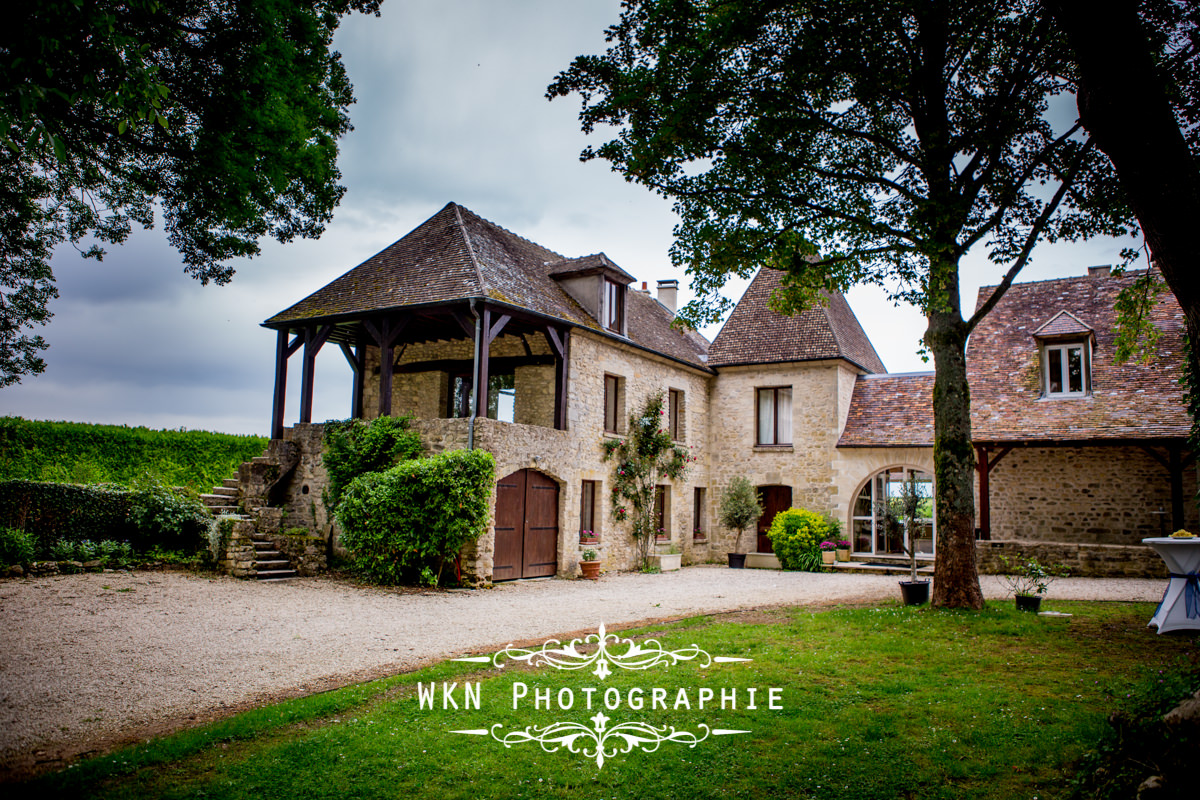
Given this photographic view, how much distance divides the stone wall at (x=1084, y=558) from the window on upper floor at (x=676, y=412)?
7.02 meters

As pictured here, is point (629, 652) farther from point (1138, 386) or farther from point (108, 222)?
point (1138, 386)

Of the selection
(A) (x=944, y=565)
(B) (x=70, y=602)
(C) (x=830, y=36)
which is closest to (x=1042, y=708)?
(A) (x=944, y=565)

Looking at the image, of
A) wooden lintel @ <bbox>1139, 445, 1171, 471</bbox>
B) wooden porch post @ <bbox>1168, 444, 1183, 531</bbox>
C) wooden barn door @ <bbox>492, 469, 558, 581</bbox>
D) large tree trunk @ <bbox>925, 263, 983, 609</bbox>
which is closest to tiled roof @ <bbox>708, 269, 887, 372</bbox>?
wooden lintel @ <bbox>1139, 445, 1171, 471</bbox>

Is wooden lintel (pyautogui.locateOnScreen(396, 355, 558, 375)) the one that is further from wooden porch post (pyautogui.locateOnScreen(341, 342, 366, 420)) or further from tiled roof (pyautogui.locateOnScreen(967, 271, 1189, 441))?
tiled roof (pyautogui.locateOnScreen(967, 271, 1189, 441))

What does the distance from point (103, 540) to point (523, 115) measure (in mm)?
9888

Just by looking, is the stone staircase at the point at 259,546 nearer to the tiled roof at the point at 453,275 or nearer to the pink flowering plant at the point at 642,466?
the tiled roof at the point at 453,275

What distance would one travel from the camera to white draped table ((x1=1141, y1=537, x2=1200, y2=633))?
7.27 metres

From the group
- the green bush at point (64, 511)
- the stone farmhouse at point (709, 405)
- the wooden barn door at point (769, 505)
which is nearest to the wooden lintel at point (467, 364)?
the stone farmhouse at point (709, 405)

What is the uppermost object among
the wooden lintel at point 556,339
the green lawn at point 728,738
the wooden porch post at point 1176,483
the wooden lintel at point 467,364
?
the wooden lintel at point 556,339

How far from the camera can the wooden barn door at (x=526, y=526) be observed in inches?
493

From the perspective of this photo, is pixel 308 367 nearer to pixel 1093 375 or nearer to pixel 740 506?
pixel 740 506

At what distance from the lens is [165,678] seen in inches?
223

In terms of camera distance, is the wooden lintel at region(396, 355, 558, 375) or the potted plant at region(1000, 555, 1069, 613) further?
the wooden lintel at region(396, 355, 558, 375)

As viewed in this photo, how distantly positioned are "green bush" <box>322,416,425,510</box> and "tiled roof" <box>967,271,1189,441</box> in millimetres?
11310
